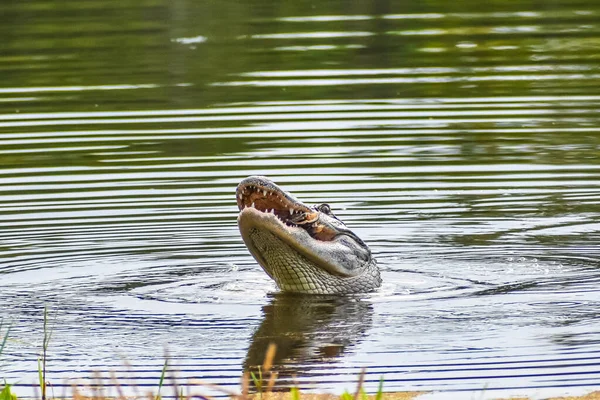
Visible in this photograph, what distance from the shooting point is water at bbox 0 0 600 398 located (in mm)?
8164

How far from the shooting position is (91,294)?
9.79 meters

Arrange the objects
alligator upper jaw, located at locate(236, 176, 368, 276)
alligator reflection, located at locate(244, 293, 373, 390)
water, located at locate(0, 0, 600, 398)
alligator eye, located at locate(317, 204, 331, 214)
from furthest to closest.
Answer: alligator eye, located at locate(317, 204, 331, 214), alligator upper jaw, located at locate(236, 176, 368, 276), water, located at locate(0, 0, 600, 398), alligator reflection, located at locate(244, 293, 373, 390)

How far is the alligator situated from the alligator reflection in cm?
12

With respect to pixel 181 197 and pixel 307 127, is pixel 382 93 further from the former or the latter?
pixel 181 197

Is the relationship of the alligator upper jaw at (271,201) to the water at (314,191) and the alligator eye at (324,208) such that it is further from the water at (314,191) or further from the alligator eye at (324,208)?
the water at (314,191)

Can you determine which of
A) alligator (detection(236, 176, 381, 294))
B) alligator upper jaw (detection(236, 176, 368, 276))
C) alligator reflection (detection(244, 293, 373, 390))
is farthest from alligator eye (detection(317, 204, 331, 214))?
alligator reflection (detection(244, 293, 373, 390))

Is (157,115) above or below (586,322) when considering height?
below

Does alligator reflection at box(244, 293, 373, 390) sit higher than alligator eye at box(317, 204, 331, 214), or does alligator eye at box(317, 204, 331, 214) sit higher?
alligator eye at box(317, 204, 331, 214)

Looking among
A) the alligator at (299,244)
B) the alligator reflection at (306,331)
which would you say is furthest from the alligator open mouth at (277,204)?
the alligator reflection at (306,331)

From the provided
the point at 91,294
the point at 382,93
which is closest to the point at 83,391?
the point at 91,294

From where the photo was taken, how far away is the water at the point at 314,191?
26.8 feet

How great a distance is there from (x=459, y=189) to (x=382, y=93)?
17.8 ft

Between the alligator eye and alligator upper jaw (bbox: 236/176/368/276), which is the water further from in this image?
the alligator eye

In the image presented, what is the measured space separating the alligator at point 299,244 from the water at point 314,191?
0.25m
